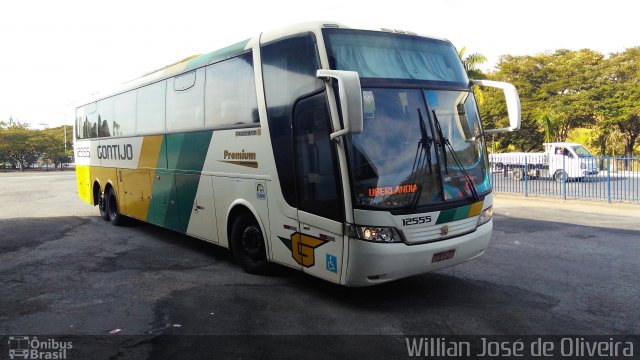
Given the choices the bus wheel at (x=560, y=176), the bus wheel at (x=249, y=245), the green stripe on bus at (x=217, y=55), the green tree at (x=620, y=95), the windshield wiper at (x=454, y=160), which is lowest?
the bus wheel at (x=249, y=245)

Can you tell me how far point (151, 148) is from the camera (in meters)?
9.34

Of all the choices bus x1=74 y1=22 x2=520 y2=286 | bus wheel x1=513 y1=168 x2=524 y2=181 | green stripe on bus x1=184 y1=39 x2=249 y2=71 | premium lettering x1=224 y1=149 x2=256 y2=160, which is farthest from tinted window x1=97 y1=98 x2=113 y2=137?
bus wheel x1=513 y1=168 x2=524 y2=181

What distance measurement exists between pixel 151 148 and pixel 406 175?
5.96 m

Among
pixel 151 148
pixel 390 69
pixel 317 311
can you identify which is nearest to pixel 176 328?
pixel 317 311

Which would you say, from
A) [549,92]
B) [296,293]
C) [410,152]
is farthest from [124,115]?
[549,92]

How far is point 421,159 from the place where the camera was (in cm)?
521

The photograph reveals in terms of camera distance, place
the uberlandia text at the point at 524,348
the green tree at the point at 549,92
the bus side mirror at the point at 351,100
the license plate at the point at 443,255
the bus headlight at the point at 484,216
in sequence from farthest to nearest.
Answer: the green tree at the point at 549,92, the bus headlight at the point at 484,216, the license plate at the point at 443,255, the bus side mirror at the point at 351,100, the uberlandia text at the point at 524,348

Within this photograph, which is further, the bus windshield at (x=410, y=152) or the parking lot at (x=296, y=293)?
the bus windshield at (x=410, y=152)

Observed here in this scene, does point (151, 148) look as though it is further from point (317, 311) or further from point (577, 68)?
point (577, 68)

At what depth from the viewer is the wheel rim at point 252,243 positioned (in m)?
6.72

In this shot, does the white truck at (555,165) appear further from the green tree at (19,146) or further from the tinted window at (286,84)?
the green tree at (19,146)

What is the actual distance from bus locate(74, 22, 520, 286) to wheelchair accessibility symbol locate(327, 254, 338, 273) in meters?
0.02

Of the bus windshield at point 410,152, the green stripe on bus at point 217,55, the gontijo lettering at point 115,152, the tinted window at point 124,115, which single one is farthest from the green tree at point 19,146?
the bus windshield at point 410,152

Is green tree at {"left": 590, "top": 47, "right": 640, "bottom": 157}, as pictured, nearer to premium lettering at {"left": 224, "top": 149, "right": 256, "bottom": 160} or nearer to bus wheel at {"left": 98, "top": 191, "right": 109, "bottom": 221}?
bus wheel at {"left": 98, "top": 191, "right": 109, "bottom": 221}
